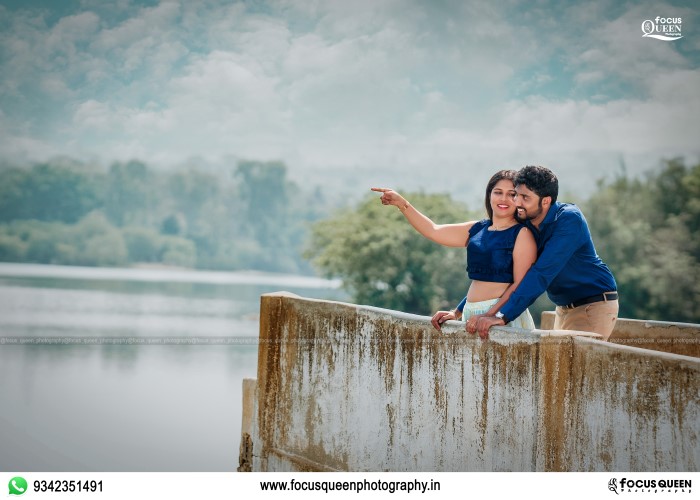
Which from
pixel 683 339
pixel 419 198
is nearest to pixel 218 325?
pixel 419 198

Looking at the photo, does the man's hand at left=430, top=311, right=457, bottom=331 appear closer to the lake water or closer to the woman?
the woman

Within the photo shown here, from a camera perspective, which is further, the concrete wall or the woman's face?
the woman's face

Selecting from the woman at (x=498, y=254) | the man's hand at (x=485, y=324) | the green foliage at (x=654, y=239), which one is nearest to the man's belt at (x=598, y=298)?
the woman at (x=498, y=254)

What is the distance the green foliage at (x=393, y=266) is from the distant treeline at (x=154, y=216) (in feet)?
102

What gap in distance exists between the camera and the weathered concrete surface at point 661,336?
5379 mm

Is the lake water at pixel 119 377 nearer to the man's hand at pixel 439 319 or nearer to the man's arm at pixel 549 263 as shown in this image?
the man's hand at pixel 439 319

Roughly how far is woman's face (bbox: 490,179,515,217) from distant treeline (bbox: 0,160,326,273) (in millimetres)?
60771

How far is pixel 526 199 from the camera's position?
464 centimetres

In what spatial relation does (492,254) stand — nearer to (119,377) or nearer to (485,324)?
(485,324)

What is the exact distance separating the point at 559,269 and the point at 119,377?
20499 mm

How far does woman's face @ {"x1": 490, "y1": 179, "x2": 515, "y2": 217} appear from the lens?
467 cm

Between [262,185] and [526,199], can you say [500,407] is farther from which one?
[262,185]
